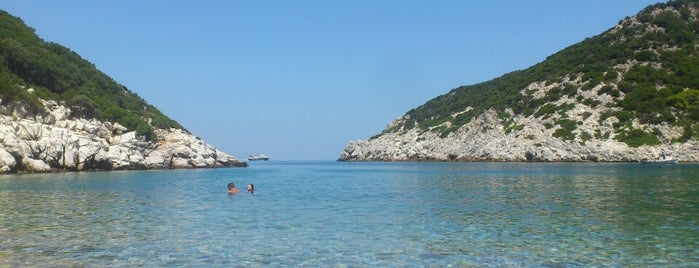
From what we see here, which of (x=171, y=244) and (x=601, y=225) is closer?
(x=171, y=244)

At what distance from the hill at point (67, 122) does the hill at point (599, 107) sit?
7519 cm

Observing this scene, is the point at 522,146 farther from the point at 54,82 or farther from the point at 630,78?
the point at 54,82

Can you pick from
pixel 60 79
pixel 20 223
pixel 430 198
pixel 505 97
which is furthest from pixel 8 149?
pixel 505 97

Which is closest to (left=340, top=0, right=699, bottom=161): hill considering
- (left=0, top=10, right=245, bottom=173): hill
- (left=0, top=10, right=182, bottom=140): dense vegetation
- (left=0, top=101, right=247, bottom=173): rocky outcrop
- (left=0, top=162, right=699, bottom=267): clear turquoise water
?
(left=0, top=10, right=245, bottom=173): hill

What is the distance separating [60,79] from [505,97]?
128 metres

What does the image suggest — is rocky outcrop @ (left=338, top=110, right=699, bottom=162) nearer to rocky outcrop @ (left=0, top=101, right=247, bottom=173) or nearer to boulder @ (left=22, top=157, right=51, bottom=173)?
rocky outcrop @ (left=0, top=101, right=247, bottom=173)

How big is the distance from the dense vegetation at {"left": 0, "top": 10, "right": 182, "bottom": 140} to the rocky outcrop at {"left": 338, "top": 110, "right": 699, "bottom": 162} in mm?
80217

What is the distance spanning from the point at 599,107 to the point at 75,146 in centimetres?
11804

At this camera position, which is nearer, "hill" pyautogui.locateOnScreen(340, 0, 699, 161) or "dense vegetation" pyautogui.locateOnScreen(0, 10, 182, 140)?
"dense vegetation" pyautogui.locateOnScreen(0, 10, 182, 140)

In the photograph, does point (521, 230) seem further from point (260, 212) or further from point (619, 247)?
point (260, 212)

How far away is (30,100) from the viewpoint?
8088 cm

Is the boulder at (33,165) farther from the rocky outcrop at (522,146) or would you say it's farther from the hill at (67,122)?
the rocky outcrop at (522,146)

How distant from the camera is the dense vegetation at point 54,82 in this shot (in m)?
85.6

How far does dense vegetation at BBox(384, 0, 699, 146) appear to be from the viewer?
395 ft
